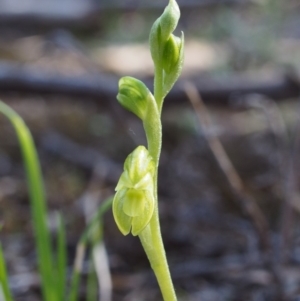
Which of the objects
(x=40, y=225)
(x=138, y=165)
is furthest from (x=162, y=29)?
(x=40, y=225)

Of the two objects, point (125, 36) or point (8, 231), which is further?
point (125, 36)

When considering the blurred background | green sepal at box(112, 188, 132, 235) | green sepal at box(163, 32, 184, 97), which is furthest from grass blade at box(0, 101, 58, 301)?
green sepal at box(163, 32, 184, 97)

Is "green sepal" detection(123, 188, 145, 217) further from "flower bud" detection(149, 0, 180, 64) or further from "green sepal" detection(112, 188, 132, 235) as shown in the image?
"flower bud" detection(149, 0, 180, 64)

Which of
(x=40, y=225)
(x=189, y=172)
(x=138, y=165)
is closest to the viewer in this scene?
(x=138, y=165)

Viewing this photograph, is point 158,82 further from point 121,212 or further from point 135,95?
point 121,212

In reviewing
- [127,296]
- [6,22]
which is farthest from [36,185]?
[6,22]

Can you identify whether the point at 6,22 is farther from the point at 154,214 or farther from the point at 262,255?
the point at 154,214
